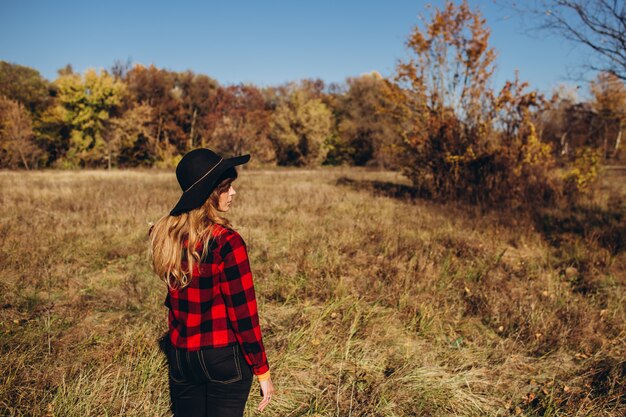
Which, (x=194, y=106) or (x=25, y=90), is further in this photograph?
(x=194, y=106)

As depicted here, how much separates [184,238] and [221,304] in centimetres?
36

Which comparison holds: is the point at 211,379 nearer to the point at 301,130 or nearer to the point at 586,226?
the point at 586,226

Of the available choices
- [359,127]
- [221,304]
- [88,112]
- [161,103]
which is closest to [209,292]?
[221,304]

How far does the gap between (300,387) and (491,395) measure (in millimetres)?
1715

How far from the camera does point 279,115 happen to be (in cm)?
3806

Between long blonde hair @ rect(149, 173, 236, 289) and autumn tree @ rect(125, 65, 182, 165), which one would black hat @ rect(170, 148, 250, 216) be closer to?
A: long blonde hair @ rect(149, 173, 236, 289)

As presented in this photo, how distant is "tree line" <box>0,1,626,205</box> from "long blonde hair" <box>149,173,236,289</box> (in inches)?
370

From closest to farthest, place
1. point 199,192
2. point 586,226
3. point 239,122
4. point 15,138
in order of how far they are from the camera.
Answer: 1. point 199,192
2. point 586,226
3. point 15,138
4. point 239,122

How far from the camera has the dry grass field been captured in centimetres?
295

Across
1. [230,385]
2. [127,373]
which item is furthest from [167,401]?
[230,385]

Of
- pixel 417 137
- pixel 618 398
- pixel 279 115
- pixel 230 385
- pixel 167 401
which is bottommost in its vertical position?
pixel 167 401

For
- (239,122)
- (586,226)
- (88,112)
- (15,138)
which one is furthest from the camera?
(239,122)

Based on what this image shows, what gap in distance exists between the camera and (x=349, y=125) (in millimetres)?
40344

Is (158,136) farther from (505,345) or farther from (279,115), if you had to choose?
(505,345)
